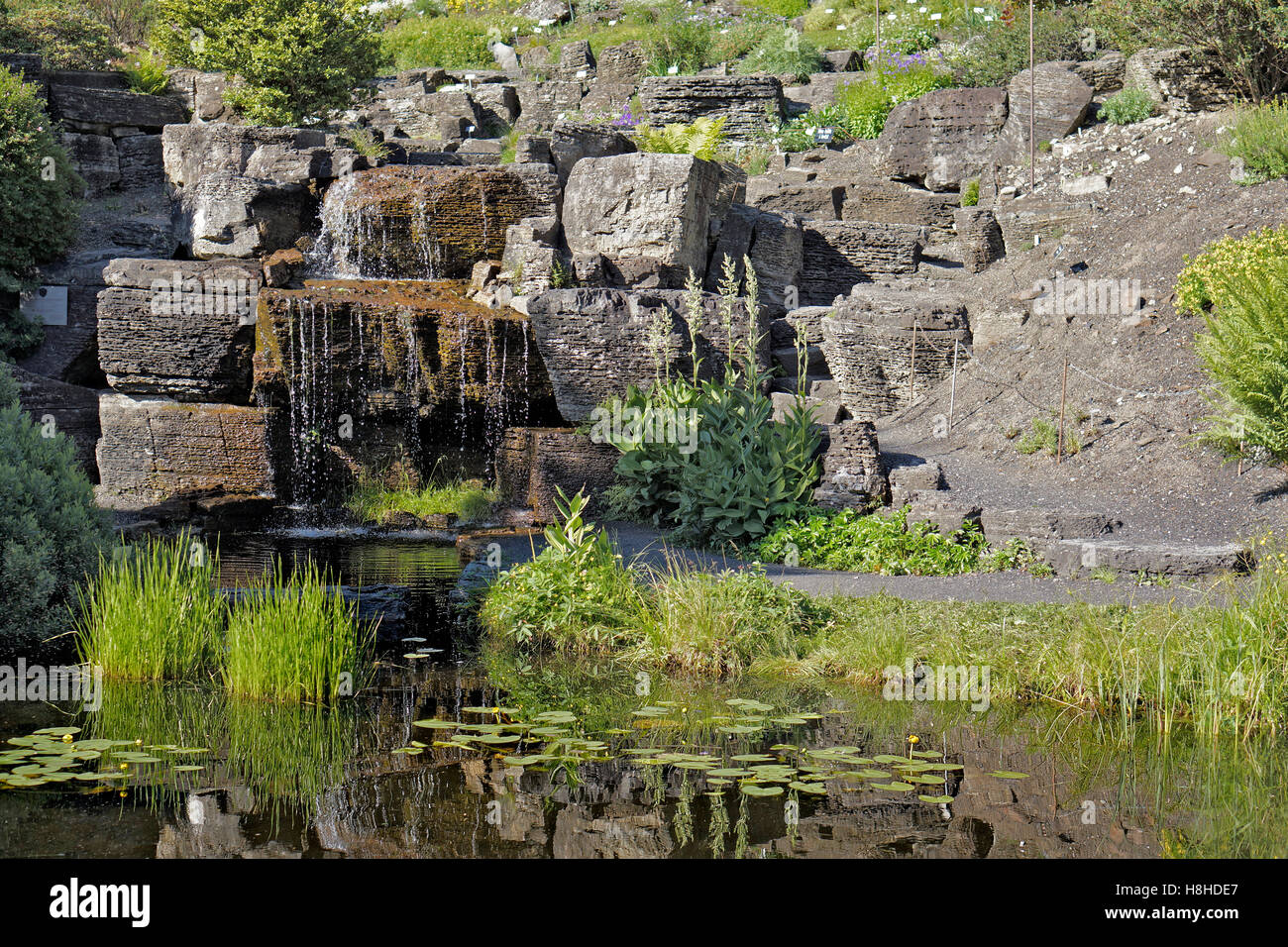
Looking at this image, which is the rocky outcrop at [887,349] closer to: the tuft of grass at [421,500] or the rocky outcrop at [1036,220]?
the rocky outcrop at [1036,220]

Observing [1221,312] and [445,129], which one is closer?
[1221,312]

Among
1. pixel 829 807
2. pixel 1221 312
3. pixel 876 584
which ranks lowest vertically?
pixel 829 807

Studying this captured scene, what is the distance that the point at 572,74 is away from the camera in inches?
980

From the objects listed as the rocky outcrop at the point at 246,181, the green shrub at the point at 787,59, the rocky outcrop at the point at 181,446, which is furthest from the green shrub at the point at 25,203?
the green shrub at the point at 787,59

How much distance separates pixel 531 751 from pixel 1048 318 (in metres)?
11.0

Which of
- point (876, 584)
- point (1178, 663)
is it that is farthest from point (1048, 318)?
point (1178, 663)

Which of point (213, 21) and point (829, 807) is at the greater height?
point (213, 21)

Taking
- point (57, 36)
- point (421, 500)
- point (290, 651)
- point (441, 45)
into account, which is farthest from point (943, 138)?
point (290, 651)

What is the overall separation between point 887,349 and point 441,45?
18.3 m

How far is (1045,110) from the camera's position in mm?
17875

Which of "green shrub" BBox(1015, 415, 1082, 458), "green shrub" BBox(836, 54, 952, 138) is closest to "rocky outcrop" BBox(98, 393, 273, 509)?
"green shrub" BBox(1015, 415, 1082, 458)

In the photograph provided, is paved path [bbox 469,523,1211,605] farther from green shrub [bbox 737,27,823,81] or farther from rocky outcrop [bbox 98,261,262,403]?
green shrub [bbox 737,27,823,81]

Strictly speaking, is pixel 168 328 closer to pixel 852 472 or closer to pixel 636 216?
pixel 636 216

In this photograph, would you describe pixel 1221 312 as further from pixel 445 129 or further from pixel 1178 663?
pixel 445 129
